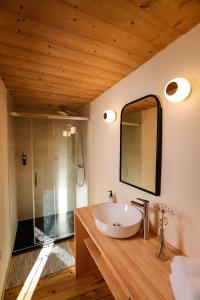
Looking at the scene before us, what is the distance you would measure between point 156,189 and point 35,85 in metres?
1.75

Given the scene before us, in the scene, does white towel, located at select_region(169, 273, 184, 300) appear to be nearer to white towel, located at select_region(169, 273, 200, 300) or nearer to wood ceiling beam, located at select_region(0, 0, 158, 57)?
white towel, located at select_region(169, 273, 200, 300)

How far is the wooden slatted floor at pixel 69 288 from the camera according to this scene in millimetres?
1518

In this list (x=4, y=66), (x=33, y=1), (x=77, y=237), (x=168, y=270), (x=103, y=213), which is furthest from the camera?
(x=77, y=237)

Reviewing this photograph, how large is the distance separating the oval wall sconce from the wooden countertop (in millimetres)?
1056

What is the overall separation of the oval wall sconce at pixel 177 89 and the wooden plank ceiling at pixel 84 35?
32 centimetres

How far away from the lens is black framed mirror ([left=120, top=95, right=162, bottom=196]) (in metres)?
1.22

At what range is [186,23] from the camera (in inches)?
36.9

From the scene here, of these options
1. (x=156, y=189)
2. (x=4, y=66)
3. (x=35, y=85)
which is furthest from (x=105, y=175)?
(x=4, y=66)

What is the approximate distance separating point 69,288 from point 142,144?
5.57 feet

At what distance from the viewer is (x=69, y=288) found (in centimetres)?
161

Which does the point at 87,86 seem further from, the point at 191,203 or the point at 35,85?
the point at 191,203

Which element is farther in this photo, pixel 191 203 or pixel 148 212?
pixel 148 212

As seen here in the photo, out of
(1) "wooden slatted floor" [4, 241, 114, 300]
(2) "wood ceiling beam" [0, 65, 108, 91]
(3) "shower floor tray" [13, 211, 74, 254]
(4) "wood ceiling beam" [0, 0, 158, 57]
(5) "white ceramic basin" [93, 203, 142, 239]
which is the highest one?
(4) "wood ceiling beam" [0, 0, 158, 57]

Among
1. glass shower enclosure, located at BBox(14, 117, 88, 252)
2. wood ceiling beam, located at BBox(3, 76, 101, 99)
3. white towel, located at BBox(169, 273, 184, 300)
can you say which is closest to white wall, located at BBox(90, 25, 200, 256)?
white towel, located at BBox(169, 273, 184, 300)
